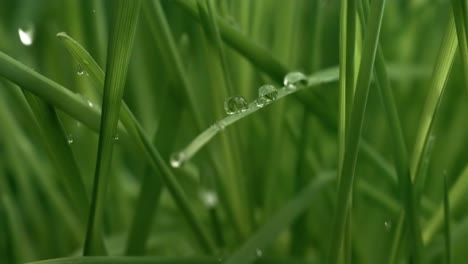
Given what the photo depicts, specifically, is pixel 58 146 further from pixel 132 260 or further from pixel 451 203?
pixel 451 203

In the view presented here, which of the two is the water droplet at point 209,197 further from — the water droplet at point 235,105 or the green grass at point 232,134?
the water droplet at point 235,105

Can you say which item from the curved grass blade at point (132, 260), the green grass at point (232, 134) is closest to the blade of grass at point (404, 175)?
the green grass at point (232, 134)

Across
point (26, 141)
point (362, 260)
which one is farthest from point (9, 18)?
point (362, 260)

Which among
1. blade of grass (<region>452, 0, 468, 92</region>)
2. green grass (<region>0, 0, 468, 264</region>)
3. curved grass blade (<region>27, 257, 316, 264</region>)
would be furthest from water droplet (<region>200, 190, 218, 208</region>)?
blade of grass (<region>452, 0, 468, 92</region>)

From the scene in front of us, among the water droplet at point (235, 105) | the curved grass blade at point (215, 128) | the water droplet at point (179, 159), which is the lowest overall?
the water droplet at point (179, 159)

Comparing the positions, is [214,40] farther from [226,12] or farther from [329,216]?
[329,216]

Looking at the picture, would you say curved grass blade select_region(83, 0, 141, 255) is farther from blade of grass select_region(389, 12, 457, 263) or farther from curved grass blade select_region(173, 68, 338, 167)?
blade of grass select_region(389, 12, 457, 263)
